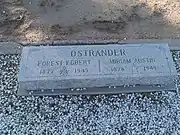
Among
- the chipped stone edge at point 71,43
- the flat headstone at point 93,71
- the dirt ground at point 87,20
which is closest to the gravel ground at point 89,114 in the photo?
the flat headstone at point 93,71

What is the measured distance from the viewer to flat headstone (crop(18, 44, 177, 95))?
386cm

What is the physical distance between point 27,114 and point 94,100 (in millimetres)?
665

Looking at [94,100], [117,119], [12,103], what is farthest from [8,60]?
[117,119]

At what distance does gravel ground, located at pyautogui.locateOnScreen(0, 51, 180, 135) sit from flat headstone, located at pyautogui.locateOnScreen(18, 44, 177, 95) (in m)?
0.09

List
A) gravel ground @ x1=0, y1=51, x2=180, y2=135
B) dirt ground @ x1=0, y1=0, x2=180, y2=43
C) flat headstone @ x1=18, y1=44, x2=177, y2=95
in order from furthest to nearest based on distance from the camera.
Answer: dirt ground @ x1=0, y1=0, x2=180, y2=43, flat headstone @ x1=18, y1=44, x2=177, y2=95, gravel ground @ x1=0, y1=51, x2=180, y2=135

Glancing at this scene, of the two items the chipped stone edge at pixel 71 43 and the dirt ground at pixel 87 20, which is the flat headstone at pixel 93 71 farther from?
the dirt ground at pixel 87 20

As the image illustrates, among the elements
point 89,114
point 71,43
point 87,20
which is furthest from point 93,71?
point 87,20

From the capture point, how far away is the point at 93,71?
3908 millimetres

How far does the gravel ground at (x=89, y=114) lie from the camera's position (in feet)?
11.9

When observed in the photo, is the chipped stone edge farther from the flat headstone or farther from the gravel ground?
the gravel ground

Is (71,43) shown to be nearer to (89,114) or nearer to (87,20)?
(87,20)

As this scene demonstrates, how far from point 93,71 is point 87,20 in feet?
3.35

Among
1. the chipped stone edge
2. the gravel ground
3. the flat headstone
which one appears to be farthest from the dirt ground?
the gravel ground

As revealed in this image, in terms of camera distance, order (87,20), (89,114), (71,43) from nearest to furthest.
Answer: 1. (89,114)
2. (71,43)
3. (87,20)
